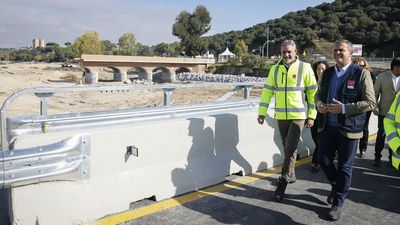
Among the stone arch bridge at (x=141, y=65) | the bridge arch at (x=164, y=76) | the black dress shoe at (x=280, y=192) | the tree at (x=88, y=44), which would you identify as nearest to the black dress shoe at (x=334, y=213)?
the black dress shoe at (x=280, y=192)

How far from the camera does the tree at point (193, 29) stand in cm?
9869

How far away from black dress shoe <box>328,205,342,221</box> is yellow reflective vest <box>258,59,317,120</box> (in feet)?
3.96

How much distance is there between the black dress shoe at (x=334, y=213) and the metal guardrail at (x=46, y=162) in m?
2.59

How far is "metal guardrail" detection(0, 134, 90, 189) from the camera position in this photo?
335 cm

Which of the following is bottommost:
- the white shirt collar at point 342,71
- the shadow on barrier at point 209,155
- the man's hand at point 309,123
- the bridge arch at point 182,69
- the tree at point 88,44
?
the shadow on barrier at point 209,155

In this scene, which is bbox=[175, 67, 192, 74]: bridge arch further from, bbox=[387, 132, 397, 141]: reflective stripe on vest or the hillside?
bbox=[387, 132, 397, 141]: reflective stripe on vest

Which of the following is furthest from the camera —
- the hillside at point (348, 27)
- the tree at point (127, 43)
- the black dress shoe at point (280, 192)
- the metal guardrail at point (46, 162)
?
the tree at point (127, 43)

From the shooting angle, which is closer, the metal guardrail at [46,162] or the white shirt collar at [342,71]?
the metal guardrail at [46,162]

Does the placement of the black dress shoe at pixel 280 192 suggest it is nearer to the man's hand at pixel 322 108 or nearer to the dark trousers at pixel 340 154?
the dark trousers at pixel 340 154

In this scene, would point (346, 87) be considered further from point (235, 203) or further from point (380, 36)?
point (380, 36)

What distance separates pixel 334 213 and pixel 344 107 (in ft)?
3.76

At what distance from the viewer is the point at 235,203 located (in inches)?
184

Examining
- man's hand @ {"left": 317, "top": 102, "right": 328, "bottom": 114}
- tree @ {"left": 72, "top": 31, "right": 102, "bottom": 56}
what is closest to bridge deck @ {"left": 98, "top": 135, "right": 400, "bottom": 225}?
man's hand @ {"left": 317, "top": 102, "right": 328, "bottom": 114}

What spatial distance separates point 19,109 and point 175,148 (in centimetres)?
2840
